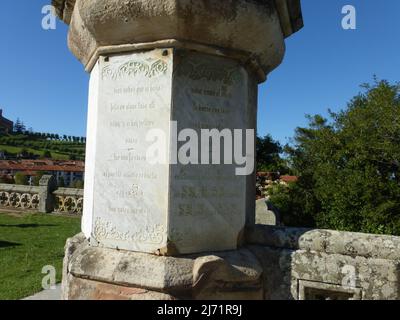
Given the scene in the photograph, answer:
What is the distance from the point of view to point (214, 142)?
75.3 inches

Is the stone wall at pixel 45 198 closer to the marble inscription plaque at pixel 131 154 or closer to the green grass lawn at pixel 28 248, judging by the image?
the green grass lawn at pixel 28 248

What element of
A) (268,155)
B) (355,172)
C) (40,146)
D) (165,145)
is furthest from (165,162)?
(40,146)

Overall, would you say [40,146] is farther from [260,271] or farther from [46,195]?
[260,271]

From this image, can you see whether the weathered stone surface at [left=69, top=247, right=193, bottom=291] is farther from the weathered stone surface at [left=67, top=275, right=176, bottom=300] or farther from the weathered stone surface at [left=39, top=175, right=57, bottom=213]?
the weathered stone surface at [left=39, top=175, right=57, bottom=213]

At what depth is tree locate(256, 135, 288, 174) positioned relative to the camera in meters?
16.1

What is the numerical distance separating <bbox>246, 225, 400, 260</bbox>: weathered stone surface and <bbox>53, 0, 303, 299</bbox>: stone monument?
0.14 metres

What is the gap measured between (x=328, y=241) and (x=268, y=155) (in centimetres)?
1520

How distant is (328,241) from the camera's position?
1896mm

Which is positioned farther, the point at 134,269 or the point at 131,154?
the point at 131,154

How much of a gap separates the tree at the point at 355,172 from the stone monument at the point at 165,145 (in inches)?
328

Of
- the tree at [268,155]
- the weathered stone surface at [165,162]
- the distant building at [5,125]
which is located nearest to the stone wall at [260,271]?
the weathered stone surface at [165,162]

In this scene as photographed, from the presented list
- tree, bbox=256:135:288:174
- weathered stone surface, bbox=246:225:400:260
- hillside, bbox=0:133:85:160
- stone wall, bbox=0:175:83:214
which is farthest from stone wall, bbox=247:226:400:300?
hillside, bbox=0:133:85:160

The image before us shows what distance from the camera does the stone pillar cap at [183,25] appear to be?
1719mm
